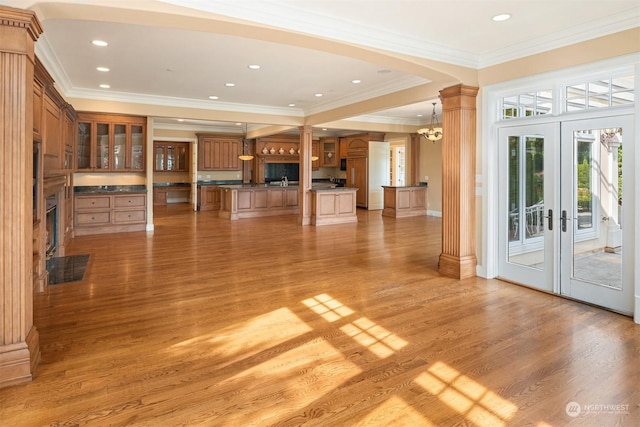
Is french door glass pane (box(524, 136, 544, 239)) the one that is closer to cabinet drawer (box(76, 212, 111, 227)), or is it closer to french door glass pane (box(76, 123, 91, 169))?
cabinet drawer (box(76, 212, 111, 227))

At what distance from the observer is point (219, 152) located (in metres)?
13.9

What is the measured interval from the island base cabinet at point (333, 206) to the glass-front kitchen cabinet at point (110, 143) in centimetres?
425

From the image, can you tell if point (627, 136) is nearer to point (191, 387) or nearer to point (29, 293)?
point (191, 387)

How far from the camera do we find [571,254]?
4312 mm

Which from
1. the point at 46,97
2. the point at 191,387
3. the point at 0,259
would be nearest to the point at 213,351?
the point at 191,387

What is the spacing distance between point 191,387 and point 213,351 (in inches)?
20.8

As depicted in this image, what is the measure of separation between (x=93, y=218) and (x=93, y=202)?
340mm

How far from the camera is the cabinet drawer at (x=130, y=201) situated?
8750 mm

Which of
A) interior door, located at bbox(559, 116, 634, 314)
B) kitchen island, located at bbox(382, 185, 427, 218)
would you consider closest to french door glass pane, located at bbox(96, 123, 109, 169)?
kitchen island, located at bbox(382, 185, 427, 218)

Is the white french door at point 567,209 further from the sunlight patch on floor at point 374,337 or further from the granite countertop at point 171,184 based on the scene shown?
the granite countertop at point 171,184

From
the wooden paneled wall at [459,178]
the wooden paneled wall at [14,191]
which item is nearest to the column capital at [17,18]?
the wooden paneled wall at [14,191]

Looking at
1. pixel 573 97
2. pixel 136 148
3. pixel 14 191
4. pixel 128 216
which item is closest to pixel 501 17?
pixel 573 97

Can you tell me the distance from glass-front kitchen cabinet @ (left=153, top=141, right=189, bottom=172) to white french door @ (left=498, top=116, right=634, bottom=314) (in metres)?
12.2

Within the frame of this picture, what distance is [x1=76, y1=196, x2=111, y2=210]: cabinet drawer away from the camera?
27.4 ft
